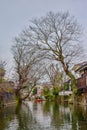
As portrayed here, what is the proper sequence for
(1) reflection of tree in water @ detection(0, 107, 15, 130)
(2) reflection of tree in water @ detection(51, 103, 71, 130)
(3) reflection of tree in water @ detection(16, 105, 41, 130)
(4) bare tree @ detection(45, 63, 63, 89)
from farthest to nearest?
(4) bare tree @ detection(45, 63, 63, 89), (1) reflection of tree in water @ detection(0, 107, 15, 130), (2) reflection of tree in water @ detection(51, 103, 71, 130), (3) reflection of tree in water @ detection(16, 105, 41, 130)

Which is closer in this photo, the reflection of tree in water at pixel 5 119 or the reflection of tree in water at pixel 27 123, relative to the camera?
the reflection of tree in water at pixel 27 123

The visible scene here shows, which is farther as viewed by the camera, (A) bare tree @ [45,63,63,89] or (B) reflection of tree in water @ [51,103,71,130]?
(A) bare tree @ [45,63,63,89]

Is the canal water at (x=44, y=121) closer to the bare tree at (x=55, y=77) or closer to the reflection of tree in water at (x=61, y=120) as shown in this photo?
the reflection of tree in water at (x=61, y=120)

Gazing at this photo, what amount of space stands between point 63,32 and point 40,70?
1743cm

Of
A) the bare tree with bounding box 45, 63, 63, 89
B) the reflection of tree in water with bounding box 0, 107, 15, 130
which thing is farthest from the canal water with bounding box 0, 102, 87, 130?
the bare tree with bounding box 45, 63, 63, 89

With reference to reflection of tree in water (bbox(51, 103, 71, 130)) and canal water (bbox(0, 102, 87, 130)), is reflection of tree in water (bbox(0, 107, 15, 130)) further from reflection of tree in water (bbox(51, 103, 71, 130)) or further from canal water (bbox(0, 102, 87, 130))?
reflection of tree in water (bbox(51, 103, 71, 130))

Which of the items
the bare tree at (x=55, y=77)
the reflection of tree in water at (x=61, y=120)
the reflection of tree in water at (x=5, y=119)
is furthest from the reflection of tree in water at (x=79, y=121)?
the bare tree at (x=55, y=77)

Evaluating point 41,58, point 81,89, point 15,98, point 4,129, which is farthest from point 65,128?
point 15,98

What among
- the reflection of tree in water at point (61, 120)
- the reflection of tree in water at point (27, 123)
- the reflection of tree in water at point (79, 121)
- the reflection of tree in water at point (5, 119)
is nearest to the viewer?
the reflection of tree in water at point (27, 123)

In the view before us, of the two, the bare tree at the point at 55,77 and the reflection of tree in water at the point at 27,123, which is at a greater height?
the bare tree at the point at 55,77

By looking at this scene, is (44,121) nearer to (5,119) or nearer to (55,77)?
(5,119)

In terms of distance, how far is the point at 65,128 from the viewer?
18797 mm

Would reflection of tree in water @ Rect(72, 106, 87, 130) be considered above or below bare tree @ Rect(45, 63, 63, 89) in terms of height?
below

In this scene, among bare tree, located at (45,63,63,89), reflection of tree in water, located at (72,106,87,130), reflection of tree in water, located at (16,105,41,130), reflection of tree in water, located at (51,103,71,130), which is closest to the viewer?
reflection of tree in water, located at (16,105,41,130)
